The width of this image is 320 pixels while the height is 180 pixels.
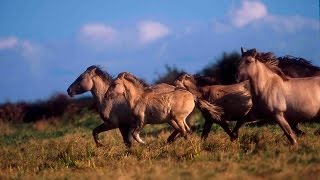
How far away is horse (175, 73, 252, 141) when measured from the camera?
1459cm

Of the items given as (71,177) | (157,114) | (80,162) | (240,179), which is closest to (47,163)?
(80,162)

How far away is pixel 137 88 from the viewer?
49.0 feet

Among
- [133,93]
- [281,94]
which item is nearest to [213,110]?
[133,93]

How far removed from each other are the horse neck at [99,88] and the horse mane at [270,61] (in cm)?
510

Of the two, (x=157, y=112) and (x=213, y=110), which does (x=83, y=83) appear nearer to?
(x=157, y=112)

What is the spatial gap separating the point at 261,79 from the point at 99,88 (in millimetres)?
5569

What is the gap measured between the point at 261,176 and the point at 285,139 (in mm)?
4013

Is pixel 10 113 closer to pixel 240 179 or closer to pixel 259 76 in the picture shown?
pixel 259 76

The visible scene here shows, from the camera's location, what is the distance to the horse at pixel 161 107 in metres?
14.4

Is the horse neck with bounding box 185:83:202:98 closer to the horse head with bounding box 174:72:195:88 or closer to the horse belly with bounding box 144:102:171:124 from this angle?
the horse head with bounding box 174:72:195:88

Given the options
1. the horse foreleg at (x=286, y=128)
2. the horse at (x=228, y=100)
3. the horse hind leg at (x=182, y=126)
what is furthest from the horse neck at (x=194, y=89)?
the horse foreleg at (x=286, y=128)

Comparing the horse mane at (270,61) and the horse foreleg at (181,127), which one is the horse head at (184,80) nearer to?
the horse foreleg at (181,127)

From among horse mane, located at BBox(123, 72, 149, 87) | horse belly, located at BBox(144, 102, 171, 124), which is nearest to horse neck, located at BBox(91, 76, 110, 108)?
horse mane, located at BBox(123, 72, 149, 87)

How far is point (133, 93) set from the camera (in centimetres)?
1481
